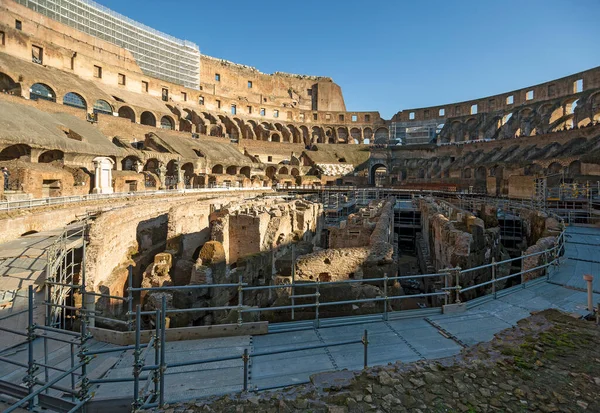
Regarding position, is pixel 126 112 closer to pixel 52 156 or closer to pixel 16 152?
pixel 52 156

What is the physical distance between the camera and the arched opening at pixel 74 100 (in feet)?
107

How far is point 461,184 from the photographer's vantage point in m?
35.1

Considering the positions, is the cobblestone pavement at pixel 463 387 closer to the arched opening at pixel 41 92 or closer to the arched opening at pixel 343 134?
the arched opening at pixel 41 92

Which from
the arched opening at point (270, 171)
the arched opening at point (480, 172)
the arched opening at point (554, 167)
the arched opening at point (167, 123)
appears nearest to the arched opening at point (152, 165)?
the arched opening at point (167, 123)

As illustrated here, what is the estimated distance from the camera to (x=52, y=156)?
20.7 metres

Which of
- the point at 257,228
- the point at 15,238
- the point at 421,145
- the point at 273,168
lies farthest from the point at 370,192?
the point at 15,238

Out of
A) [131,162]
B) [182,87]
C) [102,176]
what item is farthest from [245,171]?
[102,176]

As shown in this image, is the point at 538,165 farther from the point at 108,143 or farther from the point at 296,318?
the point at 108,143

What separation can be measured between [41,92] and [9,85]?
2641mm

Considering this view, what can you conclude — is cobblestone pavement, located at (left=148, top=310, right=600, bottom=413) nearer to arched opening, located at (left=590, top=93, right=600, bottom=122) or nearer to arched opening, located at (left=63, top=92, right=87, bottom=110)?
arched opening, located at (left=63, top=92, right=87, bottom=110)

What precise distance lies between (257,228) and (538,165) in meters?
30.6

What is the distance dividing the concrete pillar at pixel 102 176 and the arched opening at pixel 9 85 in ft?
55.9

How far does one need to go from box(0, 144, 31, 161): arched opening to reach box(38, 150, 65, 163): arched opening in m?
1.45

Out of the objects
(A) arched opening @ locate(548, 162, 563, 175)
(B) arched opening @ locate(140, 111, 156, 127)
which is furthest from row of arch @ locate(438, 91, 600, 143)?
(B) arched opening @ locate(140, 111, 156, 127)
